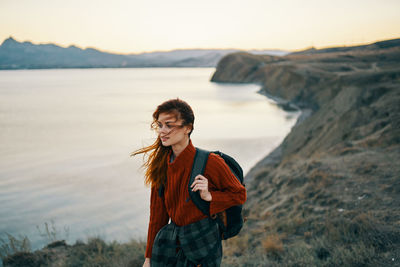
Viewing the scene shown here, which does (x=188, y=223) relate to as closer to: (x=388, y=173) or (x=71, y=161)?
(x=388, y=173)

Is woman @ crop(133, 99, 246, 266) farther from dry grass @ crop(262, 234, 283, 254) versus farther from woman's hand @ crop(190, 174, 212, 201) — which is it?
dry grass @ crop(262, 234, 283, 254)

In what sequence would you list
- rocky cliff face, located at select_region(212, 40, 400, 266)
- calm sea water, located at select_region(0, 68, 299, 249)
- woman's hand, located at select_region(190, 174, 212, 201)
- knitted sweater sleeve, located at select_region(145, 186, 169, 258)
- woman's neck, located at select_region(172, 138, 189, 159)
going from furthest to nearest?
calm sea water, located at select_region(0, 68, 299, 249), rocky cliff face, located at select_region(212, 40, 400, 266), knitted sweater sleeve, located at select_region(145, 186, 169, 258), woman's neck, located at select_region(172, 138, 189, 159), woman's hand, located at select_region(190, 174, 212, 201)

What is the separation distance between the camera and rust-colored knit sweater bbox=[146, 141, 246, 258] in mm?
1997

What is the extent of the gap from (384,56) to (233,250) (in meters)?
51.6

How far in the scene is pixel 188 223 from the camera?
2.09 metres

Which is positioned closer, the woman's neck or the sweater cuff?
the sweater cuff

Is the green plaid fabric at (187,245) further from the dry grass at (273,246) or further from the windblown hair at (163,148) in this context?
the dry grass at (273,246)

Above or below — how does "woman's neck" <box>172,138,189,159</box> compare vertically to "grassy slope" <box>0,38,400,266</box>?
above

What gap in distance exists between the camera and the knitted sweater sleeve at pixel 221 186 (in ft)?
6.54

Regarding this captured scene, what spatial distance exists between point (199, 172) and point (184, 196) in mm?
209

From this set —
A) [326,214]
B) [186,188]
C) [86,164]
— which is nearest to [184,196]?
[186,188]

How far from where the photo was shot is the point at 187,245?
2.05 meters

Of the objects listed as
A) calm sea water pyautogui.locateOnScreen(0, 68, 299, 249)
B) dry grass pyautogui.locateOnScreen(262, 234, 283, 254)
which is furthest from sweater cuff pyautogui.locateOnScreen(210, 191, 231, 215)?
dry grass pyautogui.locateOnScreen(262, 234, 283, 254)

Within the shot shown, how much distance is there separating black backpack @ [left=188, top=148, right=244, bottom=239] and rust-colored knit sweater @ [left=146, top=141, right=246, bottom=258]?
5 centimetres
